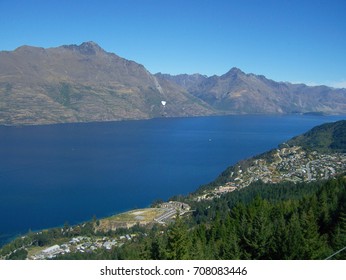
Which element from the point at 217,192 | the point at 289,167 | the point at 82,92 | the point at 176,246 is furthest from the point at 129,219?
the point at 82,92

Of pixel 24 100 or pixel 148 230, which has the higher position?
pixel 24 100

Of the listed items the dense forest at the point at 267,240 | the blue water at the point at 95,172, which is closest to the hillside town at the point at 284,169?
the blue water at the point at 95,172

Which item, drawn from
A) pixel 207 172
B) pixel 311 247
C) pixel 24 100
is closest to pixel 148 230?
pixel 311 247

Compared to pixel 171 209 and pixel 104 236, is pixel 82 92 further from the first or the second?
pixel 104 236

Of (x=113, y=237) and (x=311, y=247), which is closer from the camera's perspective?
(x=311, y=247)

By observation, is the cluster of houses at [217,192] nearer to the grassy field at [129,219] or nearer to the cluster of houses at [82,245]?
the grassy field at [129,219]

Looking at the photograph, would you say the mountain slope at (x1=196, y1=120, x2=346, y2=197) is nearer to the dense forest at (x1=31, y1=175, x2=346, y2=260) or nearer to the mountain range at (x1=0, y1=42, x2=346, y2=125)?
the dense forest at (x1=31, y1=175, x2=346, y2=260)

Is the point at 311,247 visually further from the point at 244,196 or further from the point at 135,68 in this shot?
the point at 135,68
